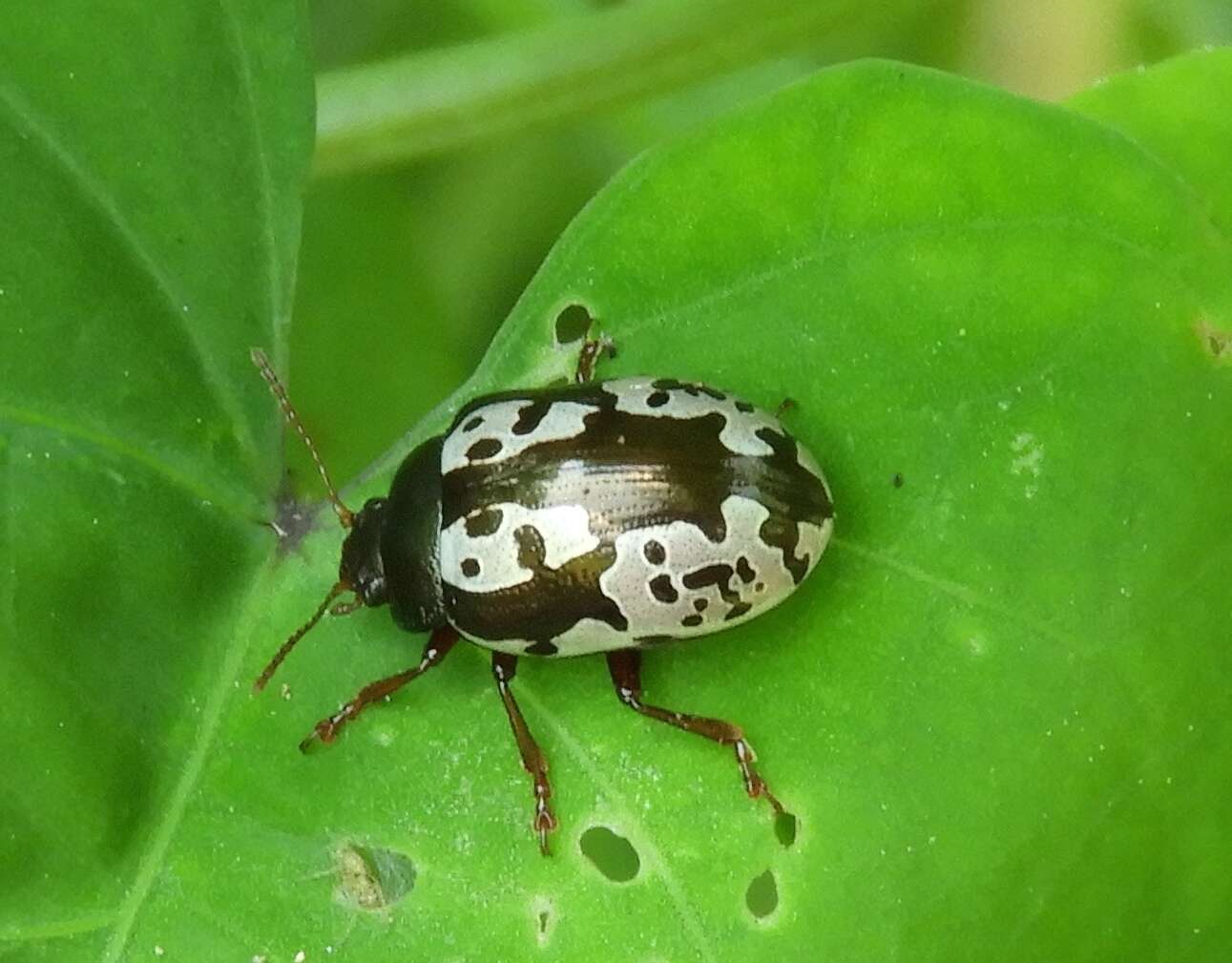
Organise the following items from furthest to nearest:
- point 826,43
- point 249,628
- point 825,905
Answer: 1. point 826,43
2. point 249,628
3. point 825,905

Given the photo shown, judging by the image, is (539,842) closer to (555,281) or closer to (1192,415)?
(555,281)

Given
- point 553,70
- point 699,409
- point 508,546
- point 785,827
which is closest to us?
point 785,827

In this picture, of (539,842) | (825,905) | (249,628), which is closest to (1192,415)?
(825,905)

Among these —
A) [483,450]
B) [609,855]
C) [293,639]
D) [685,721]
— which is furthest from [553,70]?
[609,855]

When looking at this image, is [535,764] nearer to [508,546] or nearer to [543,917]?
[543,917]

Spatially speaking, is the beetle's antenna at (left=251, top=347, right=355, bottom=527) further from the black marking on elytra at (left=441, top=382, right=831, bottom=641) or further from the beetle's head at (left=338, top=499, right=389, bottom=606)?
the black marking on elytra at (left=441, top=382, right=831, bottom=641)
